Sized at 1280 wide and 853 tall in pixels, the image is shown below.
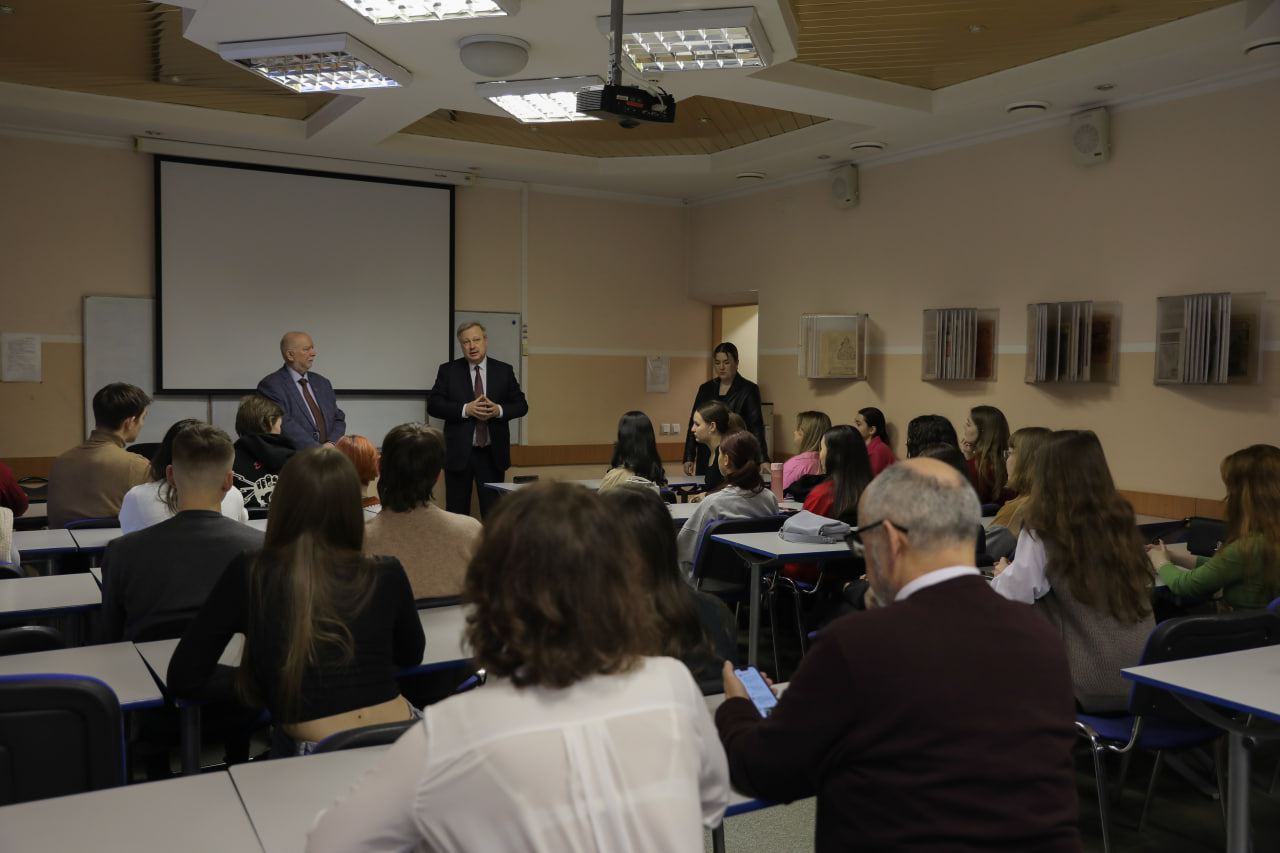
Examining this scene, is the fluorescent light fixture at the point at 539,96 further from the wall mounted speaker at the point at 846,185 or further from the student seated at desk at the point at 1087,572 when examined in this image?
the student seated at desk at the point at 1087,572

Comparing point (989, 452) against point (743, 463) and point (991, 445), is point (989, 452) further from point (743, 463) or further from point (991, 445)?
point (743, 463)

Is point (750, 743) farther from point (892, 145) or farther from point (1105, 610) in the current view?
point (892, 145)

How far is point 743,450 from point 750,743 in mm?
3111

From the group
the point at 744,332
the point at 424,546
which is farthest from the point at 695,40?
the point at 744,332

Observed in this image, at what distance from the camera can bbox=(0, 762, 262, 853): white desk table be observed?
1.47 metres

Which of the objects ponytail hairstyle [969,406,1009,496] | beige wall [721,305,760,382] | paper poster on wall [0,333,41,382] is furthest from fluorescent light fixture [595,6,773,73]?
beige wall [721,305,760,382]

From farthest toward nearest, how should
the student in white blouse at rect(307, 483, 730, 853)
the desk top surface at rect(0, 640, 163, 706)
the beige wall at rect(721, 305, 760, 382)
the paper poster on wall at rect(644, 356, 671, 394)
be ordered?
the beige wall at rect(721, 305, 760, 382) → the paper poster on wall at rect(644, 356, 671, 394) → the desk top surface at rect(0, 640, 163, 706) → the student in white blouse at rect(307, 483, 730, 853)

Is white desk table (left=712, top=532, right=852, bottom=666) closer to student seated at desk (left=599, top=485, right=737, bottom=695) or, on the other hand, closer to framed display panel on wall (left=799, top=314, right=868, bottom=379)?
student seated at desk (left=599, top=485, right=737, bottom=695)

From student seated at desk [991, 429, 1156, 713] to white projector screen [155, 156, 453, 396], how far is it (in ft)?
18.9

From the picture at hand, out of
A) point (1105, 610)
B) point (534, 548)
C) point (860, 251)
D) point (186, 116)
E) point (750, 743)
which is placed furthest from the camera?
point (860, 251)

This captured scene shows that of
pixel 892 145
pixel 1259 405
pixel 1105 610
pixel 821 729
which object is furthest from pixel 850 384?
pixel 821 729

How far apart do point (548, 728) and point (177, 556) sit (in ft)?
6.32

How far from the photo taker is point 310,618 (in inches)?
82.4

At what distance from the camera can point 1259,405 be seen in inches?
→ 193
